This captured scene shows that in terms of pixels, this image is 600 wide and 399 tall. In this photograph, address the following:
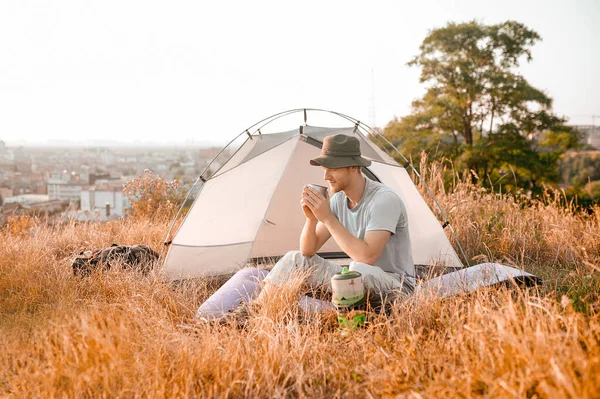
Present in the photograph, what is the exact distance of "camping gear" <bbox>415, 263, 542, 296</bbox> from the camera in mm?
2818

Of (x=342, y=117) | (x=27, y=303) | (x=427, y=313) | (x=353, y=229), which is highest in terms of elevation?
(x=342, y=117)

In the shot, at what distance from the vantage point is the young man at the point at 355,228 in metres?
2.83

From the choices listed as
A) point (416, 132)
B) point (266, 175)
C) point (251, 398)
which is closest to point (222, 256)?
point (266, 175)

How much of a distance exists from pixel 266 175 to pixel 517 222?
2324 millimetres

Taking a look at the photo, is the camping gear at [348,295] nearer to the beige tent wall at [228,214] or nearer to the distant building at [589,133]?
the beige tent wall at [228,214]

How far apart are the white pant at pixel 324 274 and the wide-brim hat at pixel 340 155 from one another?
540mm

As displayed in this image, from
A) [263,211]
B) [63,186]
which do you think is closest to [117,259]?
[263,211]

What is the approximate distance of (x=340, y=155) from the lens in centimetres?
296

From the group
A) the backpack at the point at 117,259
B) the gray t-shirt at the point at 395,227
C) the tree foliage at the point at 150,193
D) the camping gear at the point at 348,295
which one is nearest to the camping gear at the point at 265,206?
the backpack at the point at 117,259

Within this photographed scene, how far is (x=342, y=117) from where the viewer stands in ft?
14.6

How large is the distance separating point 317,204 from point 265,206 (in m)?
2.06

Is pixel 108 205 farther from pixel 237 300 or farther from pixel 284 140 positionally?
pixel 237 300

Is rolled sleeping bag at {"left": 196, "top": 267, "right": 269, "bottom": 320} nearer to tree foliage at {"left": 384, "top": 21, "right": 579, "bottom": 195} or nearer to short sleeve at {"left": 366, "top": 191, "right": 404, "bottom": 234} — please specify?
short sleeve at {"left": 366, "top": 191, "right": 404, "bottom": 234}

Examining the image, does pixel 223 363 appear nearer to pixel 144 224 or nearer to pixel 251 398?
pixel 251 398
